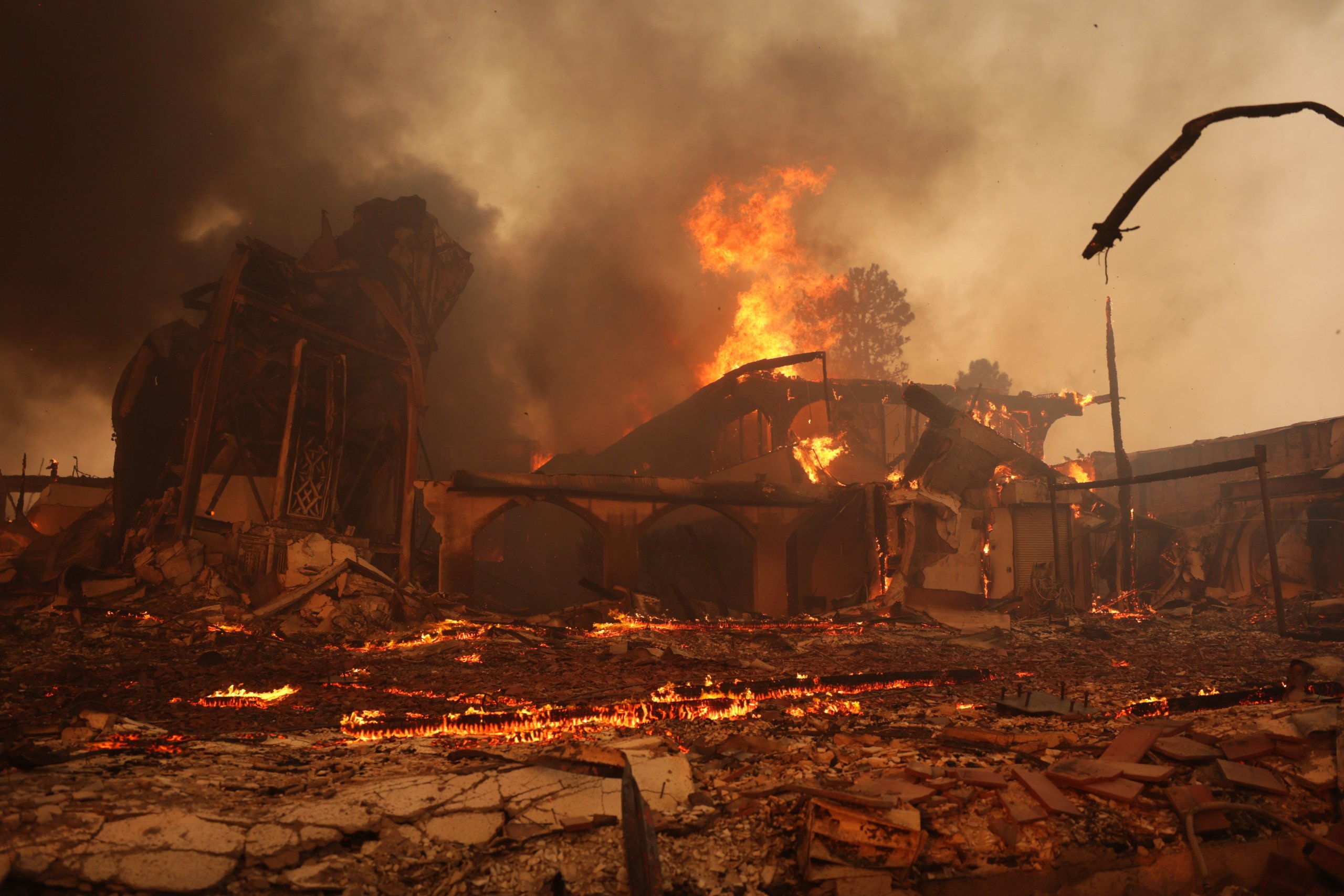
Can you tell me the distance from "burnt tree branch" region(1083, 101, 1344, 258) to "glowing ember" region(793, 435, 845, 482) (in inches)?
743

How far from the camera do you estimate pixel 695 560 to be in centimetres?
2455

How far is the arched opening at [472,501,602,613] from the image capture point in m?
27.4

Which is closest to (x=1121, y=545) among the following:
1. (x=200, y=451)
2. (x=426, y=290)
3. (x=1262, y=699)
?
(x=1262, y=699)

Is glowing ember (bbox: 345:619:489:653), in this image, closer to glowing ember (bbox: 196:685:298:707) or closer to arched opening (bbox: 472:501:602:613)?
glowing ember (bbox: 196:685:298:707)

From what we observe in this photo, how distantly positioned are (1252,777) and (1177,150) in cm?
397

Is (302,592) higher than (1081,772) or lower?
higher

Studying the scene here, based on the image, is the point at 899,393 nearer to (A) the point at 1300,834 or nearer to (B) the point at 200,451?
(B) the point at 200,451

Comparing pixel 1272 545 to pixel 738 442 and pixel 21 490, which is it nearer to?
pixel 738 442

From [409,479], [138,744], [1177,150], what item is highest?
[1177,150]

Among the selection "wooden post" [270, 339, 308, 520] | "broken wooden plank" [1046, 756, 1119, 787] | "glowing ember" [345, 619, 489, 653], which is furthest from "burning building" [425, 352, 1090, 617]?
"broken wooden plank" [1046, 756, 1119, 787]

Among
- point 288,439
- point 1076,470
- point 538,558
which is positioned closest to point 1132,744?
point 288,439

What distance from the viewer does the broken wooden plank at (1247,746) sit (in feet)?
16.9

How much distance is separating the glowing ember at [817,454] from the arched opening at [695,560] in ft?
9.55

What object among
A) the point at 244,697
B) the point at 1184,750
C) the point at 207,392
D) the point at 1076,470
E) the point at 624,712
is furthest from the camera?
the point at 1076,470
